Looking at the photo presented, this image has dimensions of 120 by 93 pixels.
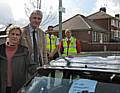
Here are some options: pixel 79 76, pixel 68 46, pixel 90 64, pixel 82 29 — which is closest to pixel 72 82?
pixel 79 76

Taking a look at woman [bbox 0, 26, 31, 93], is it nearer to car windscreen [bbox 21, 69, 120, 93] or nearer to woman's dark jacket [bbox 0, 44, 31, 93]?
woman's dark jacket [bbox 0, 44, 31, 93]

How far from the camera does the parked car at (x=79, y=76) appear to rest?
11.4 feet

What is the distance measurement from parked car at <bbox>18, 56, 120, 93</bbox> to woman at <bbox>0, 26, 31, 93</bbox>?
960mm

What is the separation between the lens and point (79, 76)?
3656 mm

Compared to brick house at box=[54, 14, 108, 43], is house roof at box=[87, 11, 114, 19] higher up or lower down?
higher up

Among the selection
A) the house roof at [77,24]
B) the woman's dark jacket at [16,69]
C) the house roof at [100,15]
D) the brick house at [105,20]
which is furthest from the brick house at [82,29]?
the woman's dark jacket at [16,69]

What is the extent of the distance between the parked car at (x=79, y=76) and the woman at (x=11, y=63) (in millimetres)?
960

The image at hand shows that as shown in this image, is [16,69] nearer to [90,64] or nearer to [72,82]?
[72,82]

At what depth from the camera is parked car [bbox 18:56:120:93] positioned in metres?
3.48

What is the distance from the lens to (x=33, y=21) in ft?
18.5

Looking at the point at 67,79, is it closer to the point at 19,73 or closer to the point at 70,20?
the point at 19,73

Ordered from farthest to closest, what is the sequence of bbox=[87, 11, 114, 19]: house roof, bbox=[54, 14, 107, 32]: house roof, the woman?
1. bbox=[87, 11, 114, 19]: house roof
2. bbox=[54, 14, 107, 32]: house roof
3. the woman

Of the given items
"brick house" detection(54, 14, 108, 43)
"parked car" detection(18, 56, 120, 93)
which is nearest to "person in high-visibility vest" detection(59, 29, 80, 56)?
"parked car" detection(18, 56, 120, 93)

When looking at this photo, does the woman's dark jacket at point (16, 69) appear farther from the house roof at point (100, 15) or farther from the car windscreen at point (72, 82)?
the house roof at point (100, 15)
